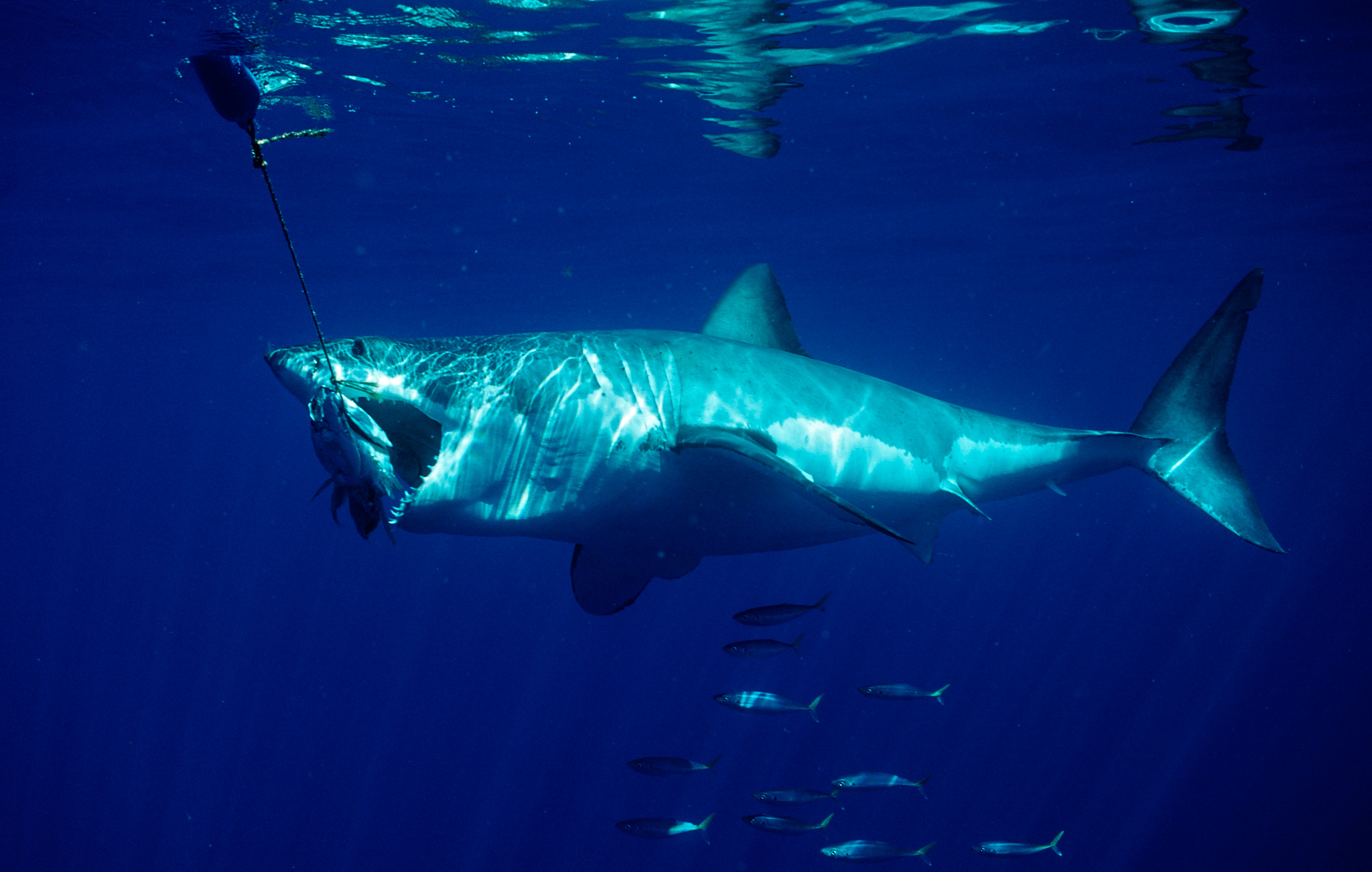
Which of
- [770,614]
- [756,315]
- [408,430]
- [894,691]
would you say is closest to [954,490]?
[756,315]

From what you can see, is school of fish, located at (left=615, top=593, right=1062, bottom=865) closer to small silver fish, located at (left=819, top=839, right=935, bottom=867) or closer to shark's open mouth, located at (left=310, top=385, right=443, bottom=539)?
small silver fish, located at (left=819, top=839, right=935, bottom=867)

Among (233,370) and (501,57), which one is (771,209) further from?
(233,370)

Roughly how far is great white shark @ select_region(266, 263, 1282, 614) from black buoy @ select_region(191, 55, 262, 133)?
1159 mm

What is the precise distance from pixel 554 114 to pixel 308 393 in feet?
38.4

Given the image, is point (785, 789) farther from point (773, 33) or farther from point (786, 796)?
point (773, 33)

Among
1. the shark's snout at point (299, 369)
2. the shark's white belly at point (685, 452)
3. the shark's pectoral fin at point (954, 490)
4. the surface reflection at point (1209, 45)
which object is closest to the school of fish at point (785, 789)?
the shark's pectoral fin at point (954, 490)

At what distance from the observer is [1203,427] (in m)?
6.12

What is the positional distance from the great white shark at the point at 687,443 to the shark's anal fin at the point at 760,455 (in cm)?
1

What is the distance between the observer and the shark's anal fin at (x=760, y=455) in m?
3.05

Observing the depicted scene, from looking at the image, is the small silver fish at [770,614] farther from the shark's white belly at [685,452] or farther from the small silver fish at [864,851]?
the shark's white belly at [685,452]

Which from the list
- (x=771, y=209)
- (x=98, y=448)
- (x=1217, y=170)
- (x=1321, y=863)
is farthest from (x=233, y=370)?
(x=98, y=448)

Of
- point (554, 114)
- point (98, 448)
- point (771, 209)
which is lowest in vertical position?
point (98, 448)

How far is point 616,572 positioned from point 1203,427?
15.6 feet

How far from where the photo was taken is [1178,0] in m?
9.67
